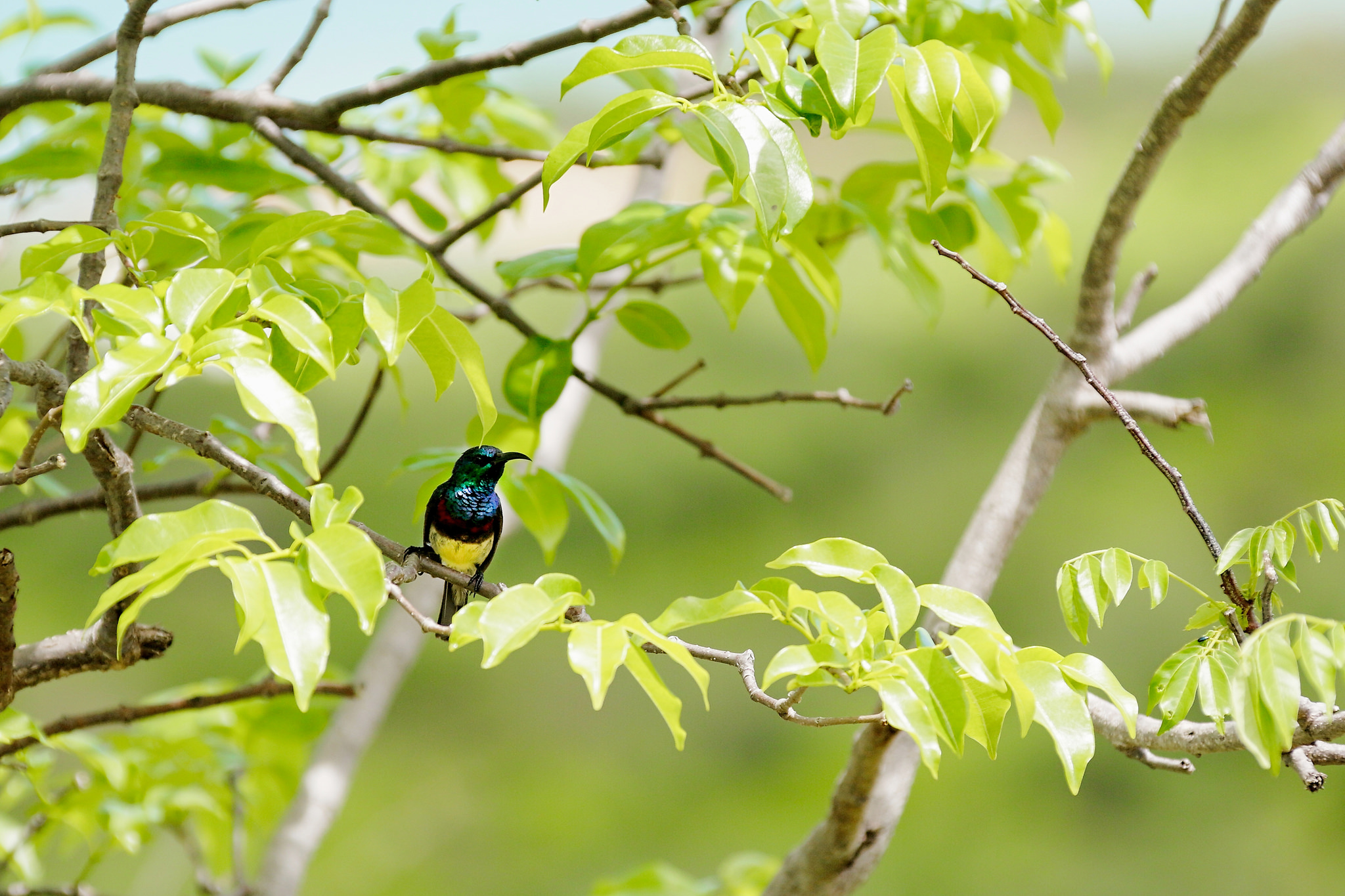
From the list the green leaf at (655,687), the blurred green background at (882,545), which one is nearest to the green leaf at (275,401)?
the green leaf at (655,687)

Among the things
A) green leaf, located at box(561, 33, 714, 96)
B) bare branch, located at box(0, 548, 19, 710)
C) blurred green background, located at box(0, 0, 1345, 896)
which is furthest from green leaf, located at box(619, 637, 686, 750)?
blurred green background, located at box(0, 0, 1345, 896)

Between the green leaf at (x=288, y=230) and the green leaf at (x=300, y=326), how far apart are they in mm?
86

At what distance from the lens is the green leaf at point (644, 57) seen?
1.21 ft

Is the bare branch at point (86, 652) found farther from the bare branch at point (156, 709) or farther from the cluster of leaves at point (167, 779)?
the cluster of leaves at point (167, 779)

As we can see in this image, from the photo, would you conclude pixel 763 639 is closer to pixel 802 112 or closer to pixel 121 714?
pixel 121 714

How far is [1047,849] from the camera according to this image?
69.6 inches

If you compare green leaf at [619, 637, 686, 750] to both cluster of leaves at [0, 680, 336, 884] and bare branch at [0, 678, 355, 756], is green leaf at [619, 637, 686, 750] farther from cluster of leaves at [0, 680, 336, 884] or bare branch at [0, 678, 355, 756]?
cluster of leaves at [0, 680, 336, 884]

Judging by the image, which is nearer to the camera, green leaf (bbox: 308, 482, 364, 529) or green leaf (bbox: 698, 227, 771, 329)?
green leaf (bbox: 308, 482, 364, 529)

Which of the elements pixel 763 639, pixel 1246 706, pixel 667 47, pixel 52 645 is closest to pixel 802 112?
pixel 667 47

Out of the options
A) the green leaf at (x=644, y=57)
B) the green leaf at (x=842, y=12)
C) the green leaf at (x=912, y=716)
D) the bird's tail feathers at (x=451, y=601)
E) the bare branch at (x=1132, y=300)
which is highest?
the green leaf at (x=842, y=12)

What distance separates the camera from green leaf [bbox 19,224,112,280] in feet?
1.34

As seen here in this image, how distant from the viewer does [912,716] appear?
31 centimetres

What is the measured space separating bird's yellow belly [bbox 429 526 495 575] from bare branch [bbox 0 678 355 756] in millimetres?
165

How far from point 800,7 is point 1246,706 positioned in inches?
15.7
